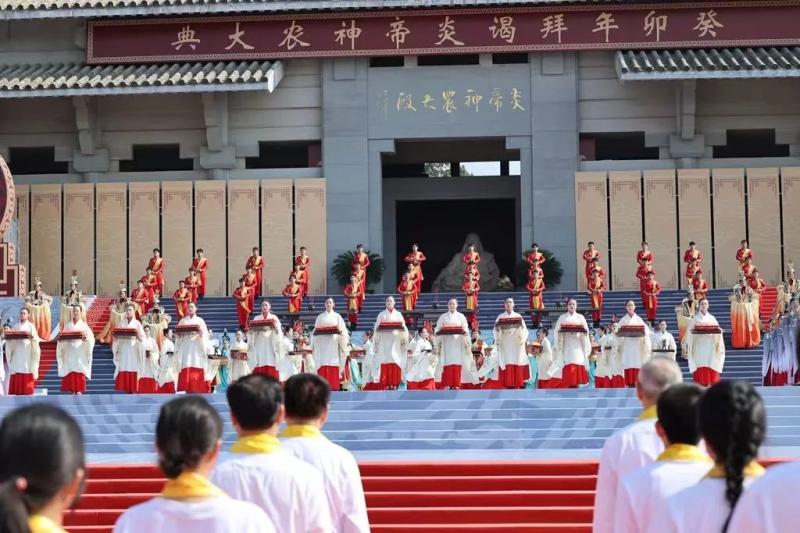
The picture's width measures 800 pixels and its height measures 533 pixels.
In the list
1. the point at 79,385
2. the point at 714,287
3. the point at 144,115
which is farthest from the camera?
the point at 144,115

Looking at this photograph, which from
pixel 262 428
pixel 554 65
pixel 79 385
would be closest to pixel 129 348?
pixel 79 385

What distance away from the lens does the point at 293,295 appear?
69.8 feet

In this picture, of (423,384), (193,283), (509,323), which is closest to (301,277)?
(193,283)

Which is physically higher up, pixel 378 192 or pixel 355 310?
pixel 378 192

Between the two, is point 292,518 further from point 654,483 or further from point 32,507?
point 32,507

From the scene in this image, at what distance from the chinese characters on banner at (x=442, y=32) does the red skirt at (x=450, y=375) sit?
31.4 ft

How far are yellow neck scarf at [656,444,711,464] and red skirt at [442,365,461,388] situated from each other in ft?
39.7

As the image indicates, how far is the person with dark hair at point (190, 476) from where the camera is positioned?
319cm

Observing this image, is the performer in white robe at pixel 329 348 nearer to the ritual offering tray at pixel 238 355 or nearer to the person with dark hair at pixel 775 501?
the ritual offering tray at pixel 238 355

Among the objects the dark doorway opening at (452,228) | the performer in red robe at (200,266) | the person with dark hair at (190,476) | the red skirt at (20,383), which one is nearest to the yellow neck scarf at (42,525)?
the person with dark hair at (190,476)

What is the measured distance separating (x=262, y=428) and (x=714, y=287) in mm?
20308

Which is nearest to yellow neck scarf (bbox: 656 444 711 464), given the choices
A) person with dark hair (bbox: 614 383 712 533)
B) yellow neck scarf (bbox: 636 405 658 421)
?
person with dark hair (bbox: 614 383 712 533)

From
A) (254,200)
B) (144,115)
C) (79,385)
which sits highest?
(144,115)

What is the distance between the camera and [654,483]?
3.69 m
